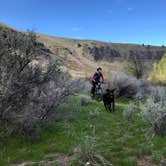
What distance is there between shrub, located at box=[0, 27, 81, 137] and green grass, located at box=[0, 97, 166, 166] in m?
0.45

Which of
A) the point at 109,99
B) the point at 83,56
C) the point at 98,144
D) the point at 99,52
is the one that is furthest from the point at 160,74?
the point at 99,52

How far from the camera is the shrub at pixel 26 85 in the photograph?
4.83m

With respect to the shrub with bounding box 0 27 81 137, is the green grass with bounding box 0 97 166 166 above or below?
below

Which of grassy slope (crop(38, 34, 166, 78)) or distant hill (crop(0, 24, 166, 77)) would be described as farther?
distant hill (crop(0, 24, 166, 77))

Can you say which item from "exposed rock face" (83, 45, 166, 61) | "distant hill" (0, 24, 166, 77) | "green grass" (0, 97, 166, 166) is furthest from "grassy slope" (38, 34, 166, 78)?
"green grass" (0, 97, 166, 166)

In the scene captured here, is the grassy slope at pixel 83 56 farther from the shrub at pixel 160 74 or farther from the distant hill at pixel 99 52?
the shrub at pixel 160 74

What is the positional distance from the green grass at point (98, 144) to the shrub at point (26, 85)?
0.45 m

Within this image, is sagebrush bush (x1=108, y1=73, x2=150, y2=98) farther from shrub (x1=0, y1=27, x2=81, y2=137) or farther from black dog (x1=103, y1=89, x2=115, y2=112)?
shrub (x1=0, y1=27, x2=81, y2=137)

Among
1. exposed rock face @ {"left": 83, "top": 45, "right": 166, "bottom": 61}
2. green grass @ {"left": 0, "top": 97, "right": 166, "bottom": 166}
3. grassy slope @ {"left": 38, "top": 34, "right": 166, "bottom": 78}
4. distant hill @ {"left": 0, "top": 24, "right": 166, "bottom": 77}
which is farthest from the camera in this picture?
exposed rock face @ {"left": 83, "top": 45, "right": 166, "bottom": 61}

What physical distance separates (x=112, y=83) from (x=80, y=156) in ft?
31.4

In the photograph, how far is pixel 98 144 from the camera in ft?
14.9

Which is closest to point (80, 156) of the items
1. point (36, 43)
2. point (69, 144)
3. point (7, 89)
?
point (69, 144)

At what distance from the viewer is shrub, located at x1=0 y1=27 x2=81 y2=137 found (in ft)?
15.9

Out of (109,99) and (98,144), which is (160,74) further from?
(98,144)
